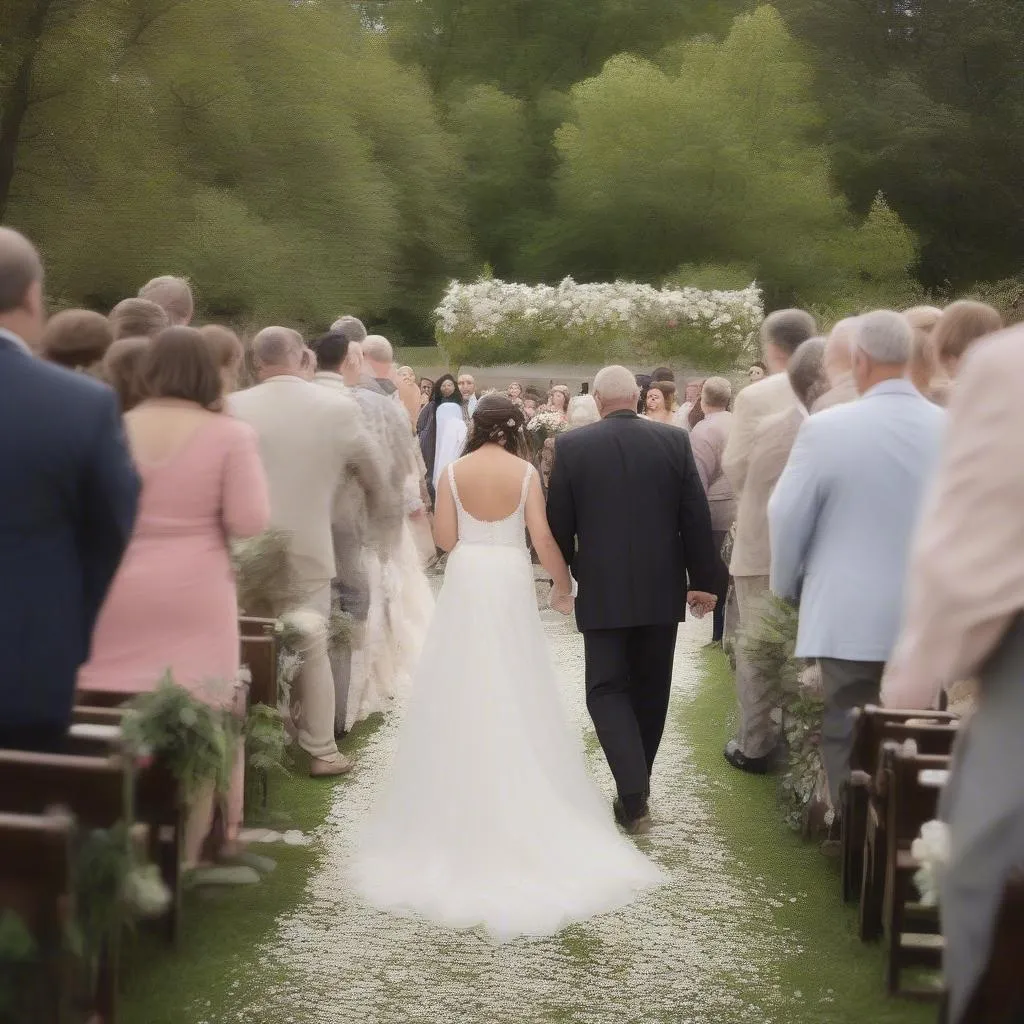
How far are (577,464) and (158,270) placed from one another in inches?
1289

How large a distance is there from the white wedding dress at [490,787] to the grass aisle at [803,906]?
57cm

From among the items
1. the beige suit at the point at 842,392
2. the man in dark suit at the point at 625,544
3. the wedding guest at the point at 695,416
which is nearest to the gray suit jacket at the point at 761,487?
the beige suit at the point at 842,392

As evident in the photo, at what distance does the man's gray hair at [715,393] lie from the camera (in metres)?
12.7

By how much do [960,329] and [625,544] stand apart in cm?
173

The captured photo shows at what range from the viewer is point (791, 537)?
669 cm

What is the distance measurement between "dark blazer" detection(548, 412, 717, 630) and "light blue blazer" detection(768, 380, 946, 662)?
1221mm

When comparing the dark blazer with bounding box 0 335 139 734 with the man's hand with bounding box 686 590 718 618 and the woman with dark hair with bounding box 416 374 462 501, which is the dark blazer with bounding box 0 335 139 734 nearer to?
the man's hand with bounding box 686 590 718 618

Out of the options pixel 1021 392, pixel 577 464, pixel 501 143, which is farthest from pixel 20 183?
pixel 1021 392

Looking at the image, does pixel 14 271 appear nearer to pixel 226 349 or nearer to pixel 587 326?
pixel 226 349

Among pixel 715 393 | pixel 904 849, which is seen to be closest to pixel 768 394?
pixel 904 849

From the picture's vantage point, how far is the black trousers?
25.3ft

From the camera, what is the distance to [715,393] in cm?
1274

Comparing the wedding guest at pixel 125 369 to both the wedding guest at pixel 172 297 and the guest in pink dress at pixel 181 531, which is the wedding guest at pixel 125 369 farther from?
the wedding guest at pixel 172 297

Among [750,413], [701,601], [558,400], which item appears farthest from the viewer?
[558,400]
